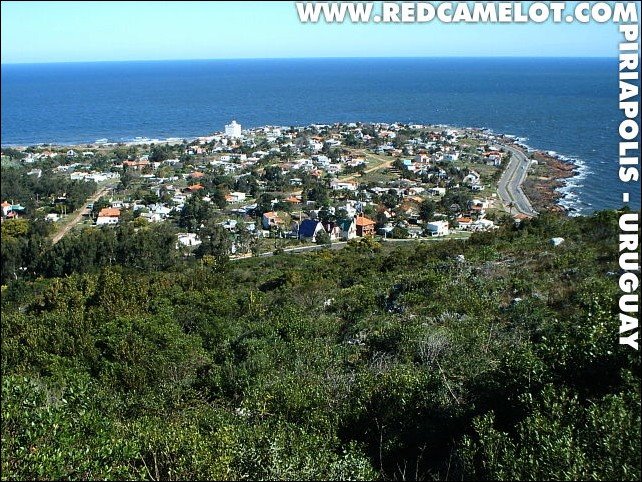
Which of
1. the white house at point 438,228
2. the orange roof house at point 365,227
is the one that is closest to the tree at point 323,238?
the orange roof house at point 365,227

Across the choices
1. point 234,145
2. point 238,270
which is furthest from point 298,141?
point 238,270

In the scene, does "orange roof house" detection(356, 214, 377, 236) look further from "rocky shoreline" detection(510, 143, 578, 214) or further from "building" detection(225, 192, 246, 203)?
"building" detection(225, 192, 246, 203)

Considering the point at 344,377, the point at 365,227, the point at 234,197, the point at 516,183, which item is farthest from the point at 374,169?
the point at 344,377

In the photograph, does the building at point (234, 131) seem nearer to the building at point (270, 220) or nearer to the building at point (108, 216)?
the building at point (270, 220)

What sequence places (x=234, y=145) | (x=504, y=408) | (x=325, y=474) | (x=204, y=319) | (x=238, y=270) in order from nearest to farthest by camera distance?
(x=325, y=474)
(x=504, y=408)
(x=204, y=319)
(x=238, y=270)
(x=234, y=145)

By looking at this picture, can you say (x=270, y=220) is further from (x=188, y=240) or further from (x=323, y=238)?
(x=188, y=240)

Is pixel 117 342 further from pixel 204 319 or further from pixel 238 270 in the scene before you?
pixel 238 270
